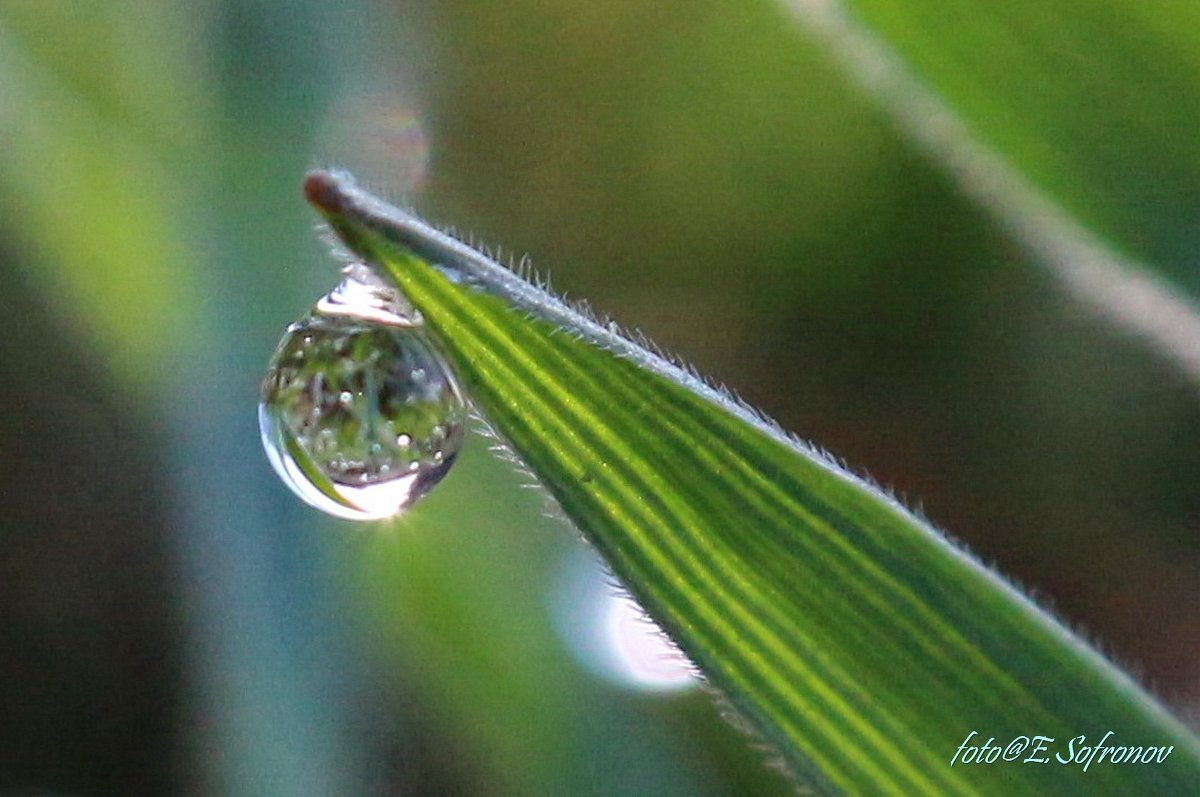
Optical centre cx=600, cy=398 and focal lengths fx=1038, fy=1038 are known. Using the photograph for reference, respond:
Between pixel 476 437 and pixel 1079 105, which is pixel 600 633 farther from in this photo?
pixel 1079 105

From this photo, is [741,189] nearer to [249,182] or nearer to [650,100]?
[650,100]

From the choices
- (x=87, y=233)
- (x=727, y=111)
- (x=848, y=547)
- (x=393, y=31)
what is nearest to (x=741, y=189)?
(x=727, y=111)

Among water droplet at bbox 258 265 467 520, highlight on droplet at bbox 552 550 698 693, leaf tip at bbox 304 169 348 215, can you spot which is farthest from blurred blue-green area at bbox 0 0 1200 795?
leaf tip at bbox 304 169 348 215

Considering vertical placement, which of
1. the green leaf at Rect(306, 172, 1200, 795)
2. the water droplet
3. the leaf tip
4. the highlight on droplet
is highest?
the highlight on droplet

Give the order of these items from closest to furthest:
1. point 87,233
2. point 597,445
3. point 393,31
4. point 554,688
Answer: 1. point 597,445
2. point 554,688
3. point 87,233
4. point 393,31

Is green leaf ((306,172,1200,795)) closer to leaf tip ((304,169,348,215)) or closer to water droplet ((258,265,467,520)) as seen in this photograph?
leaf tip ((304,169,348,215))

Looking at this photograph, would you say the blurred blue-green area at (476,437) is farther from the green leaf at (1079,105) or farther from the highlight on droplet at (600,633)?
the green leaf at (1079,105)
